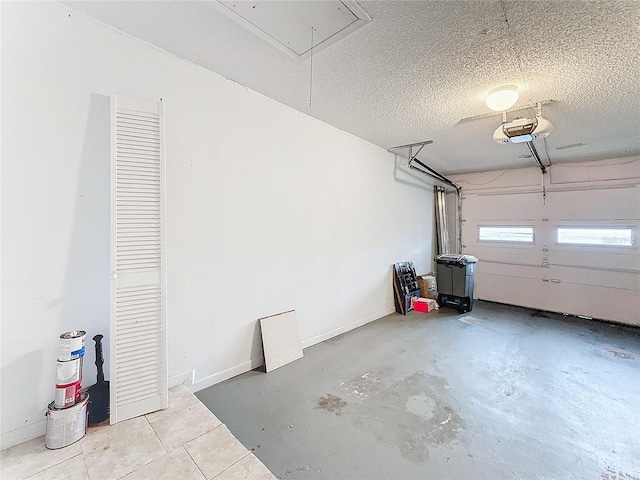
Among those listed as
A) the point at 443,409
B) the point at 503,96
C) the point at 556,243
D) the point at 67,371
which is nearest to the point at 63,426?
the point at 67,371

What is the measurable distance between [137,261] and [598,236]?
657 centimetres

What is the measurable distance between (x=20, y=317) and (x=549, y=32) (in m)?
3.63

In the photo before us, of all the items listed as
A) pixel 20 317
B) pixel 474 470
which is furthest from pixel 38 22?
pixel 474 470

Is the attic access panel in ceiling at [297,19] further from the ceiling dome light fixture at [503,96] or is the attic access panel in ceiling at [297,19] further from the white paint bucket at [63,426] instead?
the white paint bucket at [63,426]

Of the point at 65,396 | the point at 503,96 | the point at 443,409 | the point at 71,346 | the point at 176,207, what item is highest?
the point at 503,96

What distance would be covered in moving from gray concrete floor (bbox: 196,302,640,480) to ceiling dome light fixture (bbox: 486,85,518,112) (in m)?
2.55

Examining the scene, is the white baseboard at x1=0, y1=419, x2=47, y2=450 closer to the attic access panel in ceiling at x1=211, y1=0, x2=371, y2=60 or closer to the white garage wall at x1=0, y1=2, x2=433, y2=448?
the white garage wall at x1=0, y1=2, x2=433, y2=448

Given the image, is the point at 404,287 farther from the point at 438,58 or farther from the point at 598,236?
the point at 438,58

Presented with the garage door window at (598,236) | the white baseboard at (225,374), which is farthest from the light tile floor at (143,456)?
the garage door window at (598,236)

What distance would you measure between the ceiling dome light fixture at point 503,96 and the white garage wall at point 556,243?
12.1 ft

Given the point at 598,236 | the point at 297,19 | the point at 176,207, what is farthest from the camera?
the point at 598,236

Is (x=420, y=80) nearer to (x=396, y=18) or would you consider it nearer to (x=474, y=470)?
(x=396, y=18)

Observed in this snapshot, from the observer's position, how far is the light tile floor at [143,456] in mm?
1335

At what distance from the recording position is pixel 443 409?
2123 millimetres
